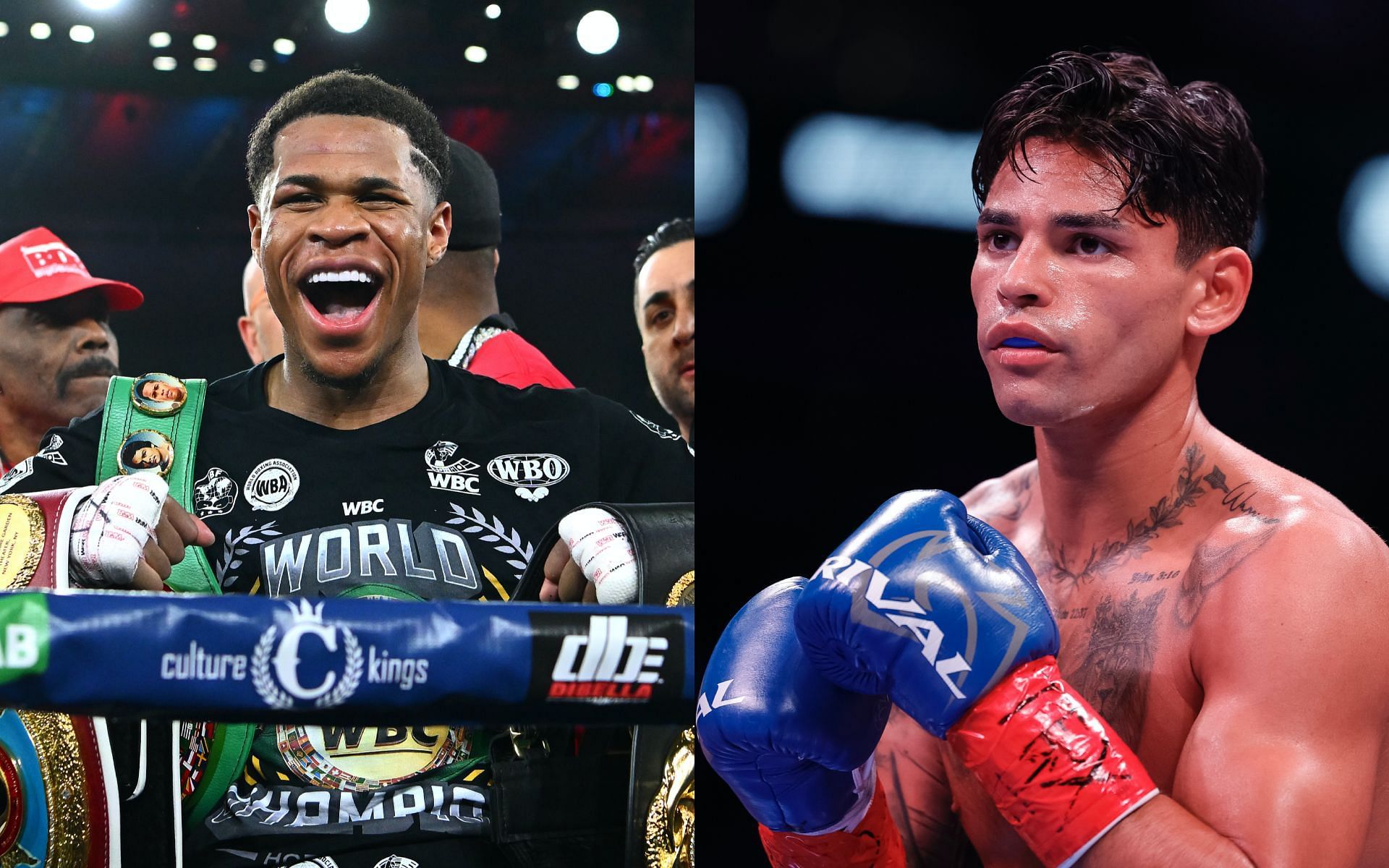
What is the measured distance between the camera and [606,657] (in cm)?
200

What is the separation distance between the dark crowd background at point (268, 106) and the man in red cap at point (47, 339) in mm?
30

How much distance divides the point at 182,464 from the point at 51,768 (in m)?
0.51

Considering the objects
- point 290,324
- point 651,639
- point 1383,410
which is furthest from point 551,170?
point 1383,410

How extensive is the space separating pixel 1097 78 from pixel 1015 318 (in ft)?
1.42

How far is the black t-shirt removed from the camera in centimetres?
204

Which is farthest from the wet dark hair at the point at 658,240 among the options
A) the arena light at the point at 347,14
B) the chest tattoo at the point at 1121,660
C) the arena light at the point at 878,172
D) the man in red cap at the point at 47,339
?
the chest tattoo at the point at 1121,660

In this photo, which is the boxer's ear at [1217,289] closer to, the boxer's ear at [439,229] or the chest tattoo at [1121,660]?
the chest tattoo at [1121,660]

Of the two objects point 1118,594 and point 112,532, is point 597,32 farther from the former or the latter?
point 1118,594

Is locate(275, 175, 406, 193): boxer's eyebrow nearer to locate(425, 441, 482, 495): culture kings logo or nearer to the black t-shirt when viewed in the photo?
the black t-shirt

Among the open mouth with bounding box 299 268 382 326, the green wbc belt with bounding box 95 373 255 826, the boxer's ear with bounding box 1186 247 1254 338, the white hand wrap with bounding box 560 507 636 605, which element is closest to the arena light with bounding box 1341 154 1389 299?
the boxer's ear with bounding box 1186 247 1254 338

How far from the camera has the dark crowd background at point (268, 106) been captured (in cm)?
208

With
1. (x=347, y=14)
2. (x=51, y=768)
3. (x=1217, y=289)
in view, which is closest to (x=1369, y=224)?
(x=1217, y=289)

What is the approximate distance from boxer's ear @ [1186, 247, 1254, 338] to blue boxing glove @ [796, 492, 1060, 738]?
1.63 ft

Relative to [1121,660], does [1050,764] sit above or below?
below
